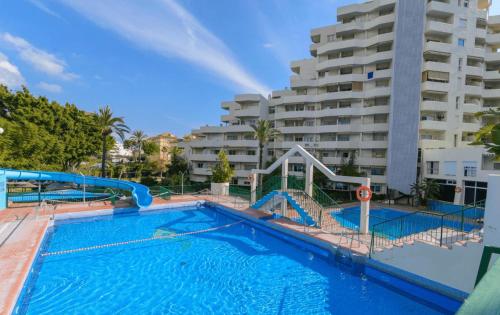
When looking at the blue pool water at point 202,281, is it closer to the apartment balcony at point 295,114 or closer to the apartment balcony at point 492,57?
the apartment balcony at point 295,114

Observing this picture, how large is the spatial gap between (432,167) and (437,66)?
12781mm

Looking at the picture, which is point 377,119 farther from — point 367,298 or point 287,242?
point 367,298

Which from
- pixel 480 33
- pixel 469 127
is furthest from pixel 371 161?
pixel 480 33

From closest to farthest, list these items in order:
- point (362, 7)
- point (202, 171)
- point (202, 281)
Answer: point (202, 281)
point (362, 7)
point (202, 171)

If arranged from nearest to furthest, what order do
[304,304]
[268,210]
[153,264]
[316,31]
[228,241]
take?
[304,304], [153,264], [228,241], [268,210], [316,31]

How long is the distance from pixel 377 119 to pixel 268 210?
23.8 meters

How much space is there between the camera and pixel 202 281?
9.89 m

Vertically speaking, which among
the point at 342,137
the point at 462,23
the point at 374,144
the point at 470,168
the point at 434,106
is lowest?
the point at 470,168

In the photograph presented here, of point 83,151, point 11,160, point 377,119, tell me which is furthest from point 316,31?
point 11,160

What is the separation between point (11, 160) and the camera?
23.7 meters

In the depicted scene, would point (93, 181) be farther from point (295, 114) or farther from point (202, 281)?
point (295, 114)

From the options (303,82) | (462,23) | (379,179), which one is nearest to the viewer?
(462,23)

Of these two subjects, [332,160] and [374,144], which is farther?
[332,160]

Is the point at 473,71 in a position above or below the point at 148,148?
above
